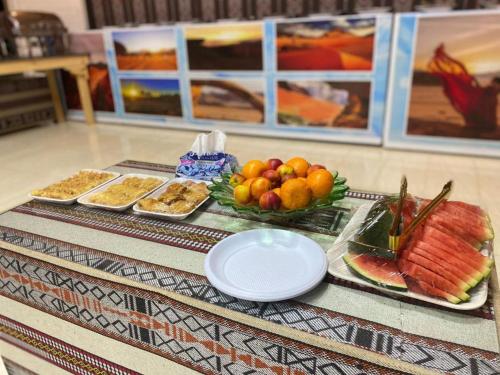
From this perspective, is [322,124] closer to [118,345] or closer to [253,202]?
[253,202]

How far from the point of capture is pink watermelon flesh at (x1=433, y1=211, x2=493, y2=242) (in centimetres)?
100

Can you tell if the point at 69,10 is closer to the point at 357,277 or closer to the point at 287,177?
the point at 287,177

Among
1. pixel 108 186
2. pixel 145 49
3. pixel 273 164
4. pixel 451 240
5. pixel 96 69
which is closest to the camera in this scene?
pixel 451 240

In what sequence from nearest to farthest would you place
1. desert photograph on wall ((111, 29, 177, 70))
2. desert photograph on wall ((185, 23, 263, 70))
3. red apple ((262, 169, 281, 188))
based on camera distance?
red apple ((262, 169, 281, 188)) < desert photograph on wall ((185, 23, 263, 70)) < desert photograph on wall ((111, 29, 177, 70))

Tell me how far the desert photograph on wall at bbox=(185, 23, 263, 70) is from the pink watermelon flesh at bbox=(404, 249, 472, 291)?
9.90 ft

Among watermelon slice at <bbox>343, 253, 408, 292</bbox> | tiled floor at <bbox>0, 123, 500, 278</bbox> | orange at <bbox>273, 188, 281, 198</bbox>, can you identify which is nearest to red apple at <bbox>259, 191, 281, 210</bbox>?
orange at <bbox>273, 188, 281, 198</bbox>

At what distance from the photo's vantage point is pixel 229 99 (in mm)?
3908

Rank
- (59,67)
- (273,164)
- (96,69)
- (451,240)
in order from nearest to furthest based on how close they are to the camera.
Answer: (451,240) < (273,164) < (59,67) < (96,69)

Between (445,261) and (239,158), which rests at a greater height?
(445,261)

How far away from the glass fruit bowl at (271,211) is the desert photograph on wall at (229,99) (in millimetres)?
2599

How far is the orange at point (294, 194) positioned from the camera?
109 cm

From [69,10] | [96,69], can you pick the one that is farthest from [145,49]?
[69,10]

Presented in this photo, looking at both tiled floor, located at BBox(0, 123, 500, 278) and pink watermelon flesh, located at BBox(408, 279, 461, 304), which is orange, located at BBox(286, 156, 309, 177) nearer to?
pink watermelon flesh, located at BBox(408, 279, 461, 304)

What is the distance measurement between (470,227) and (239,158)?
2.38m
